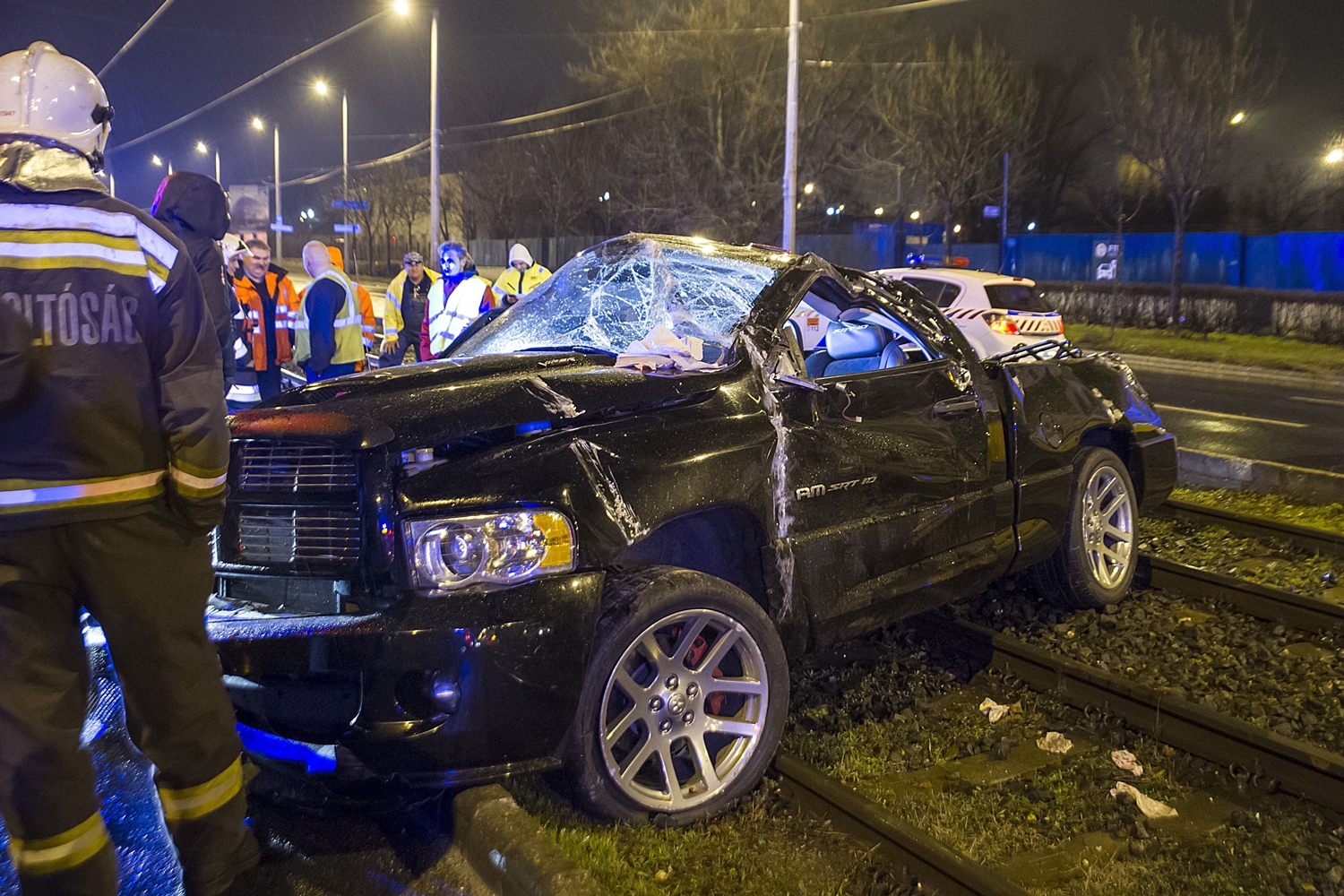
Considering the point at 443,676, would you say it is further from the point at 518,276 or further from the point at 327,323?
the point at 518,276

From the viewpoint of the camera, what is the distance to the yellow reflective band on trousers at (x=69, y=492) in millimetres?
2295

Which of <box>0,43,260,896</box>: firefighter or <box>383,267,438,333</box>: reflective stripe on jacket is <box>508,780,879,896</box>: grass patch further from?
<box>383,267,438,333</box>: reflective stripe on jacket

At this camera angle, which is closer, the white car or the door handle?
the door handle

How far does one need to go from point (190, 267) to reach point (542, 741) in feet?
5.08

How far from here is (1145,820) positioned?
3246 mm

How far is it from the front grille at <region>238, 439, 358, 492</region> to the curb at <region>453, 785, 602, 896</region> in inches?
39.3

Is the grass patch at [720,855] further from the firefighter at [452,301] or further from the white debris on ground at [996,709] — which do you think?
the firefighter at [452,301]

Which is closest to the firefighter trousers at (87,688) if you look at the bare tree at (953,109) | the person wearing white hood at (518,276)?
the person wearing white hood at (518,276)

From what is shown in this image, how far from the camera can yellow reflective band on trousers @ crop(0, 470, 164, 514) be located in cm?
229

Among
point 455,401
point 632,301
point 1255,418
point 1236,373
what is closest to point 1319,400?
point 1255,418

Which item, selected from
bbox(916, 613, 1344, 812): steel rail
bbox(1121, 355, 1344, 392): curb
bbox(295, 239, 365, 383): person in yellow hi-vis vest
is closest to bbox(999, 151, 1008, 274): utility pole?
bbox(1121, 355, 1344, 392): curb

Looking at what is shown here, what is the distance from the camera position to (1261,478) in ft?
26.7

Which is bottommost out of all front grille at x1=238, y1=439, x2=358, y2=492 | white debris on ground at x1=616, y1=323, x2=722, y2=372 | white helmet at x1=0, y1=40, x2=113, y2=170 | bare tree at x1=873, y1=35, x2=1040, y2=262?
front grille at x1=238, y1=439, x2=358, y2=492

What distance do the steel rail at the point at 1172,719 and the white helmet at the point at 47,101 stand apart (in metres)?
3.83
